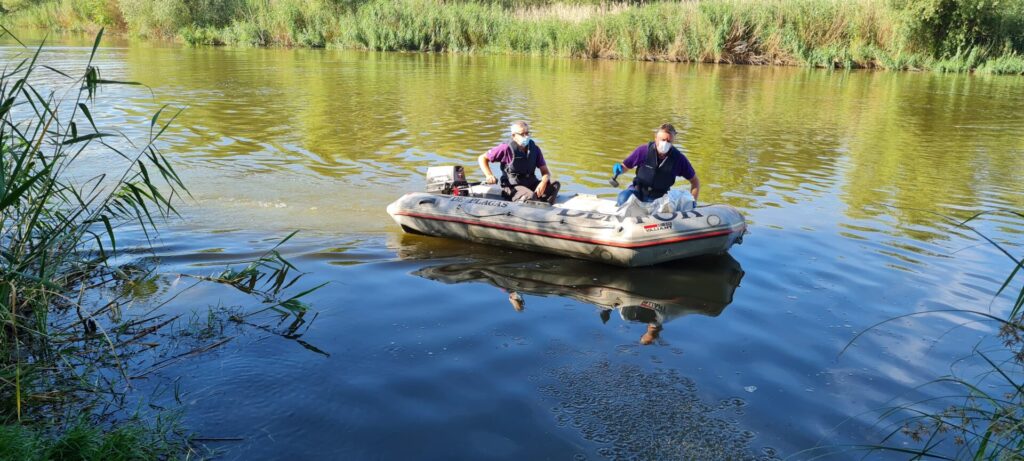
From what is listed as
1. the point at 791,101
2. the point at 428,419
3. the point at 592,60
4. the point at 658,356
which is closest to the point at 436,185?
the point at 658,356

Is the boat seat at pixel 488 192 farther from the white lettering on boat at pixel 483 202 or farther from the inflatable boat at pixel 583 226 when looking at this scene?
the white lettering on boat at pixel 483 202

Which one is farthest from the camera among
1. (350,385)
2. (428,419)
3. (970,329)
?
(970,329)

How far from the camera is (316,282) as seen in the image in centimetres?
637

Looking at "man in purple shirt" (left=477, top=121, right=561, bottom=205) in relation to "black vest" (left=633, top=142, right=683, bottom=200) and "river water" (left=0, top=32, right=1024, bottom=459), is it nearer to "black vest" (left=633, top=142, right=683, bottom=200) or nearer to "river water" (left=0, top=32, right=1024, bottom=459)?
"river water" (left=0, top=32, right=1024, bottom=459)

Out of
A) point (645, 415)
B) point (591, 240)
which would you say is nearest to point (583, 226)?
point (591, 240)

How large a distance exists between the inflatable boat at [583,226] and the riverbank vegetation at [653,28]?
70.8ft

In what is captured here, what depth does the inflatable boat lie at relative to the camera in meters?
6.67

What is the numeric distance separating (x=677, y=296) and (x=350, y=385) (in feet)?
9.30

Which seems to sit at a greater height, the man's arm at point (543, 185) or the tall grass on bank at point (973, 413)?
the man's arm at point (543, 185)

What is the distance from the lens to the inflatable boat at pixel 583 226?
6668 mm

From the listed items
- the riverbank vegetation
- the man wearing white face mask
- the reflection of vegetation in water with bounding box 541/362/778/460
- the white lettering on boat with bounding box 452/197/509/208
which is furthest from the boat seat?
the riverbank vegetation

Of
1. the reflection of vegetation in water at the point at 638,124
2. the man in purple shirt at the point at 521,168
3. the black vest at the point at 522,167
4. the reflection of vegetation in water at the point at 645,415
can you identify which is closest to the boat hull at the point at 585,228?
the man in purple shirt at the point at 521,168

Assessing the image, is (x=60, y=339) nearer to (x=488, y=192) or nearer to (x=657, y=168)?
(x=488, y=192)

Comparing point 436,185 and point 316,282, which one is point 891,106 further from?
point 316,282
